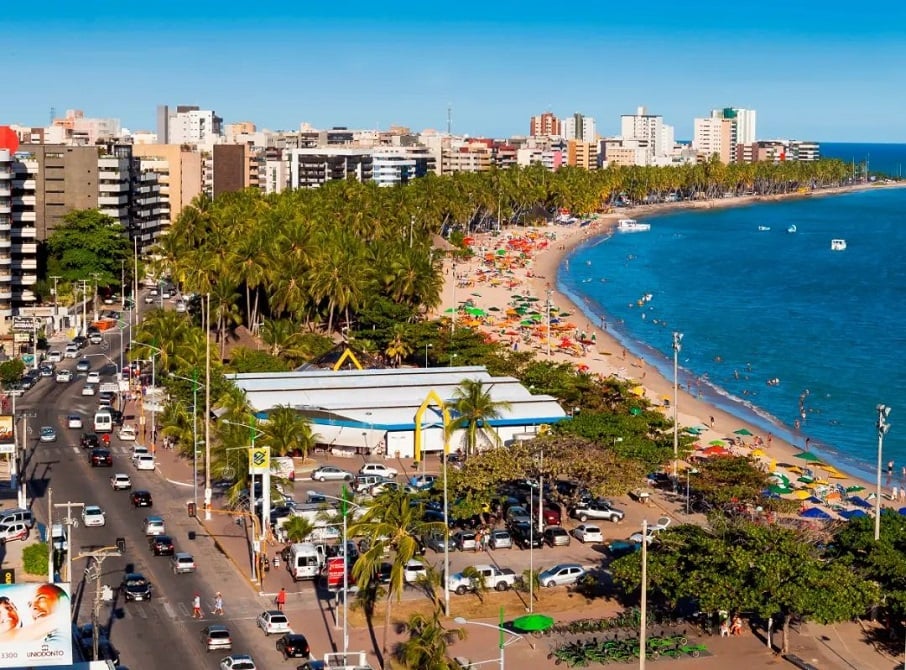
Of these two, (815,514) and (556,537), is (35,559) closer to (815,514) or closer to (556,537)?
(556,537)

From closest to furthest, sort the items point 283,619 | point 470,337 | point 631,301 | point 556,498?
1. point 283,619
2. point 556,498
3. point 470,337
4. point 631,301

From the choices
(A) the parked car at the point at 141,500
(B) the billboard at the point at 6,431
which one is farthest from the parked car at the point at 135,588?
(B) the billboard at the point at 6,431

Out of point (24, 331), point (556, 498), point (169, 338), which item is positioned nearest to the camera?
point (556, 498)

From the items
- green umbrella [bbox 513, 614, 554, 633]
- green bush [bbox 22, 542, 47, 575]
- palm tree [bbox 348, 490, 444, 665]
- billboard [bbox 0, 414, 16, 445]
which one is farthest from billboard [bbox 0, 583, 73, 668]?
billboard [bbox 0, 414, 16, 445]

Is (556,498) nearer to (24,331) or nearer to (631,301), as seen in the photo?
(24,331)

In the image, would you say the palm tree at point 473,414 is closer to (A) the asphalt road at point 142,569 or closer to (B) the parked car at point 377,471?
(B) the parked car at point 377,471

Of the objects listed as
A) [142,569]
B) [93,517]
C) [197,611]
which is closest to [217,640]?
[197,611]

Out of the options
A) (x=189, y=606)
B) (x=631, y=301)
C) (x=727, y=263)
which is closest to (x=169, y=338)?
(x=189, y=606)
